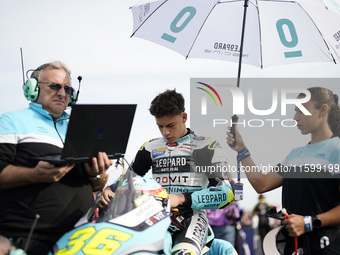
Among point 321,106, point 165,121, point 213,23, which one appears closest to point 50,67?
point 165,121

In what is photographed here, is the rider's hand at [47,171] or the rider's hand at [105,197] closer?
the rider's hand at [47,171]

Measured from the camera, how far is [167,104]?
5.37m

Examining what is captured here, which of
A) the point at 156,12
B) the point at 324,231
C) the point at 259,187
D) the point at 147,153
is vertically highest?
the point at 156,12

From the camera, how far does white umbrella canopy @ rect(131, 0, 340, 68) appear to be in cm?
630

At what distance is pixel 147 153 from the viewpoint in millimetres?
5531

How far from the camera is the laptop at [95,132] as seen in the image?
11.2ft

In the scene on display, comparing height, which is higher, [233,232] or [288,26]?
[288,26]

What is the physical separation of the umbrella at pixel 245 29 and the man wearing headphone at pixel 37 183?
132 inches

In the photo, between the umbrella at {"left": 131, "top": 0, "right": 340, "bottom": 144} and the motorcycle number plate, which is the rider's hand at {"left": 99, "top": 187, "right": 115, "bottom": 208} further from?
the umbrella at {"left": 131, "top": 0, "right": 340, "bottom": 144}

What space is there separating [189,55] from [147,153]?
2.10 metres

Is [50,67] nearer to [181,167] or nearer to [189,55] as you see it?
[181,167]

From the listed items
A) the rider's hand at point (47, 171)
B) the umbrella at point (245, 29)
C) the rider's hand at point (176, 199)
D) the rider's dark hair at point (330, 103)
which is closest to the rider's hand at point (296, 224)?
the rider's dark hair at point (330, 103)

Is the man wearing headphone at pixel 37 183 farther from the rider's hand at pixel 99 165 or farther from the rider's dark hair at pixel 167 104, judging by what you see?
the rider's dark hair at pixel 167 104

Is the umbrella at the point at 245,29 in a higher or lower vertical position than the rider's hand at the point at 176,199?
higher
